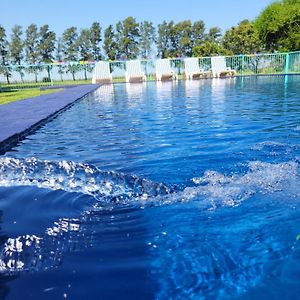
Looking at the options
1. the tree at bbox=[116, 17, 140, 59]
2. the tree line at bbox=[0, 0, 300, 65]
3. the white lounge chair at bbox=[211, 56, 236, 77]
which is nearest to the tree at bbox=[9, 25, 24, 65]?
the tree line at bbox=[0, 0, 300, 65]

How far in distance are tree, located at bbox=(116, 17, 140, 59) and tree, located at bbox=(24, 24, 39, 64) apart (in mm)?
9181

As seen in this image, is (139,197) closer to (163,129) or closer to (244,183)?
(244,183)

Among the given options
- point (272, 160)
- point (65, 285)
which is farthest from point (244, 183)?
point (65, 285)

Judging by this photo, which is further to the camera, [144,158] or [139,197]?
[144,158]

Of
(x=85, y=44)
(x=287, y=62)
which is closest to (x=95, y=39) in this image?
(x=85, y=44)

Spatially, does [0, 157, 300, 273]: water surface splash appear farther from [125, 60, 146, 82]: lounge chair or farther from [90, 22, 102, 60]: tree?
[90, 22, 102, 60]: tree

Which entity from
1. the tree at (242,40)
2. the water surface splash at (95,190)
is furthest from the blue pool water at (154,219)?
the tree at (242,40)

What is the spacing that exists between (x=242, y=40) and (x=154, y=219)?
32.6 m

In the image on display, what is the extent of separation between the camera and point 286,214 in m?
2.51

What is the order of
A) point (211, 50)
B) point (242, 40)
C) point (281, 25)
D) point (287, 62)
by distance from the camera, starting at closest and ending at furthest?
point (287, 62), point (281, 25), point (242, 40), point (211, 50)

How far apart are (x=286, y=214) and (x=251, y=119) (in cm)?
431

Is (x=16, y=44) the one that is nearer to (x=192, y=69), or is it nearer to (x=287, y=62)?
(x=192, y=69)

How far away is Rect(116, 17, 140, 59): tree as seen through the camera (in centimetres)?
3847

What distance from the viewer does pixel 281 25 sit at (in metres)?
27.0
